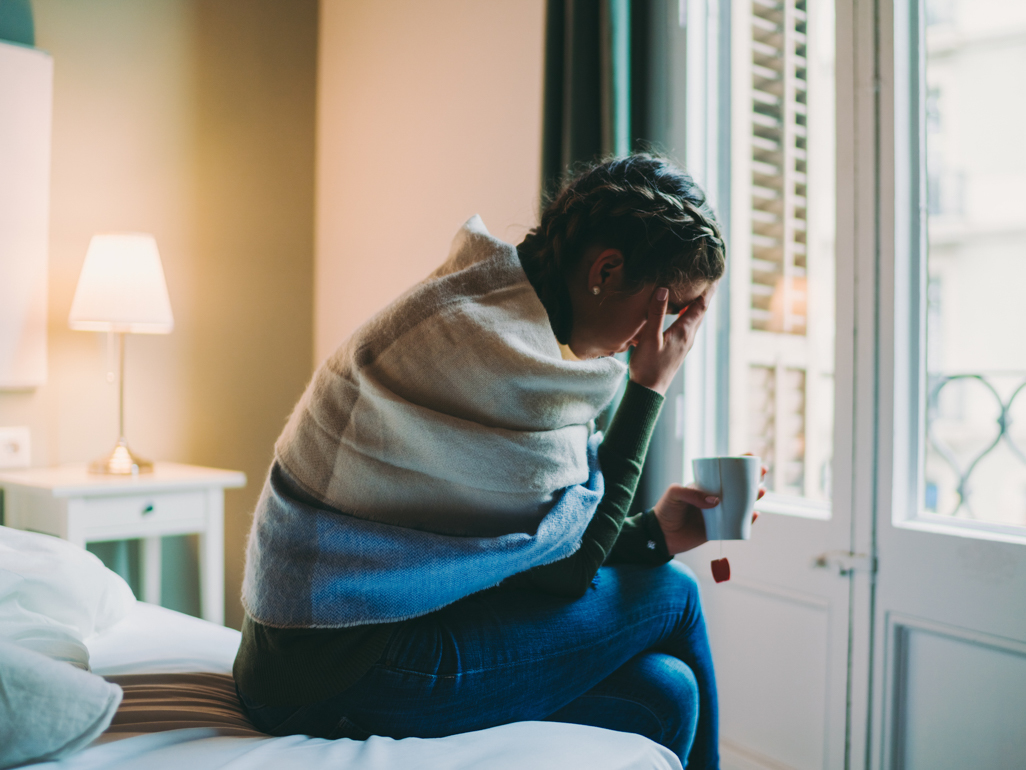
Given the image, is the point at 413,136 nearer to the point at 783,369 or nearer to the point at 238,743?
the point at 783,369

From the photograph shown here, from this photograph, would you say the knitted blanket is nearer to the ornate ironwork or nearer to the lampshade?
the ornate ironwork

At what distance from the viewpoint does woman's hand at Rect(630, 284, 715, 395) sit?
3.16ft

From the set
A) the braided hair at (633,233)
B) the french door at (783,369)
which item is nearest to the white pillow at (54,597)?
the braided hair at (633,233)

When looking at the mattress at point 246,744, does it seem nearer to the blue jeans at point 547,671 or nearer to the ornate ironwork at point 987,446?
the blue jeans at point 547,671

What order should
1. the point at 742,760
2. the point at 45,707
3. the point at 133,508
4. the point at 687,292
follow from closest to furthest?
the point at 45,707
the point at 687,292
the point at 742,760
the point at 133,508

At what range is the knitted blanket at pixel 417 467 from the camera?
761 millimetres

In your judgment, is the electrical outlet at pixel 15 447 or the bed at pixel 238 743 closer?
the bed at pixel 238 743

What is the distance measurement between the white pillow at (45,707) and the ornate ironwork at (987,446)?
1.29m

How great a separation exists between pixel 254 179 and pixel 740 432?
173 centimetres

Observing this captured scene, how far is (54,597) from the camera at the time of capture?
929 mm

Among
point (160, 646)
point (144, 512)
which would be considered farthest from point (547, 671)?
point (144, 512)

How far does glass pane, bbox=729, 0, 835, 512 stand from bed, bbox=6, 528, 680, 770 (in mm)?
955

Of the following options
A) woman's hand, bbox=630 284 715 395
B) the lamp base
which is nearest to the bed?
woman's hand, bbox=630 284 715 395

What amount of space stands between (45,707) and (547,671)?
1.51 ft
